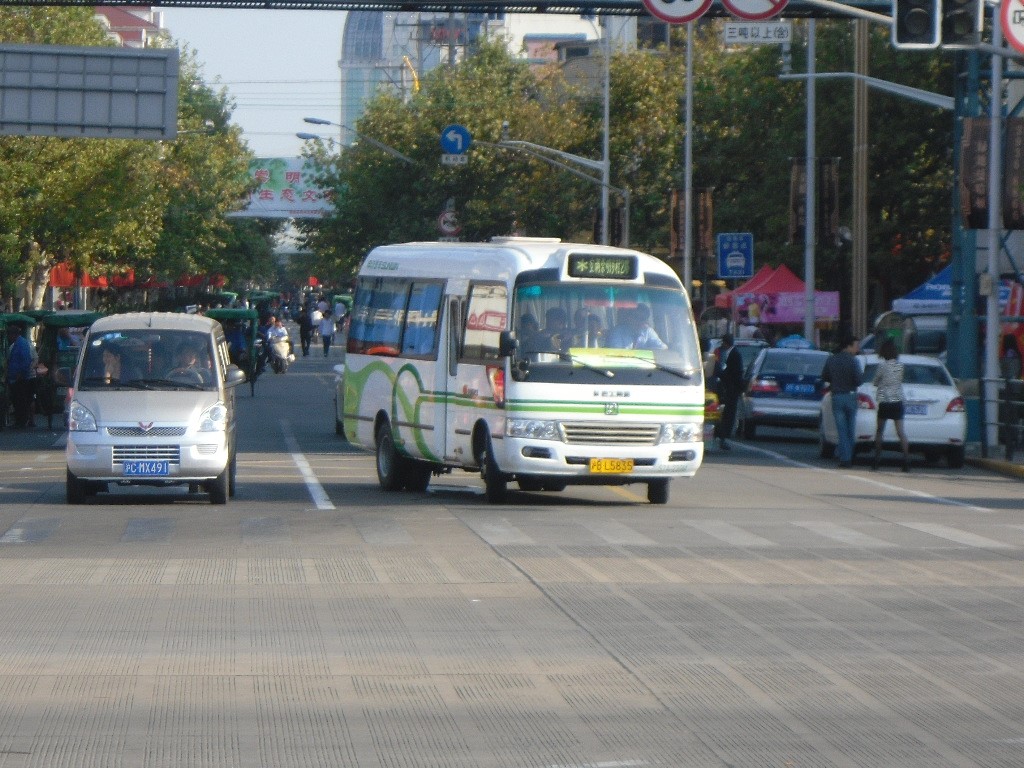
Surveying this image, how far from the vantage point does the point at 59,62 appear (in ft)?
123

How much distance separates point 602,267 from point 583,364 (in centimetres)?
114

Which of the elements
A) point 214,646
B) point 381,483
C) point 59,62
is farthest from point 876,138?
point 214,646

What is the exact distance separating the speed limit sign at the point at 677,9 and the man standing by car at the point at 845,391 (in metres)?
4.87

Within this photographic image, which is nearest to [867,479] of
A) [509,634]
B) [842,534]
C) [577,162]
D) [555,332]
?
[555,332]

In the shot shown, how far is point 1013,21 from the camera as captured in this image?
2341 centimetres

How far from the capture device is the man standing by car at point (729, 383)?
97.8 feet

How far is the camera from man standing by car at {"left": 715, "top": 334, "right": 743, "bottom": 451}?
29.8 metres

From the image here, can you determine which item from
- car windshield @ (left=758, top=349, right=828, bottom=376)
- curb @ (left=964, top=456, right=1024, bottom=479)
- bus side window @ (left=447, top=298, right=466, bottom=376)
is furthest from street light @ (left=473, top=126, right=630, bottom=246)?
bus side window @ (left=447, top=298, right=466, bottom=376)

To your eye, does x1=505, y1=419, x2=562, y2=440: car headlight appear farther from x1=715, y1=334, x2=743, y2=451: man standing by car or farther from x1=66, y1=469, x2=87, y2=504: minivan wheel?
x1=715, y1=334, x2=743, y2=451: man standing by car

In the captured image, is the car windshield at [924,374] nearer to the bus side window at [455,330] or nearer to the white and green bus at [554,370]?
the white and green bus at [554,370]

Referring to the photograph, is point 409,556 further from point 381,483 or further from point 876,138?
point 876,138

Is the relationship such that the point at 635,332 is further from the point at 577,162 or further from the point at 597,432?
the point at 577,162

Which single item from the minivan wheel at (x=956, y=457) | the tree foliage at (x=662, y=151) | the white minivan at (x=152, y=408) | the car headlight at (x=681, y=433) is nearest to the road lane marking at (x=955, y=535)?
the car headlight at (x=681, y=433)

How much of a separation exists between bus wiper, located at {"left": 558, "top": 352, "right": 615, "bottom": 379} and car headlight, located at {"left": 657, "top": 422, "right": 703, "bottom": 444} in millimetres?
737
